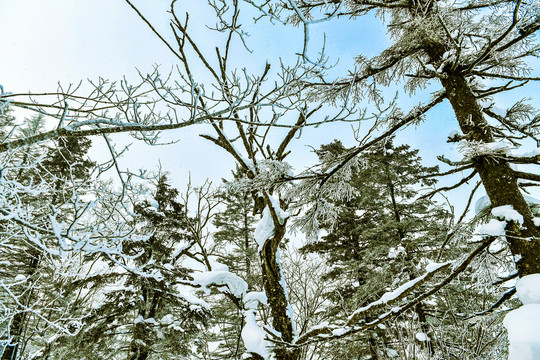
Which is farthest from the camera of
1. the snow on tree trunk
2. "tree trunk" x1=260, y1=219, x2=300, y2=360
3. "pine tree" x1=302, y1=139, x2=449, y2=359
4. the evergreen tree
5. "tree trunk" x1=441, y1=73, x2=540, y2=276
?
"pine tree" x1=302, y1=139, x2=449, y2=359

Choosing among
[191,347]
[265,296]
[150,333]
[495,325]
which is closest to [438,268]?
[495,325]

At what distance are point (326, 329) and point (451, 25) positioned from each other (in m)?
4.88

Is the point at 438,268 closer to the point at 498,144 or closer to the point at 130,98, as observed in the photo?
the point at 498,144

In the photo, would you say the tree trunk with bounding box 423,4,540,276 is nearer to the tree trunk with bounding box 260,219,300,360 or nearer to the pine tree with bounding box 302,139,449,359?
the tree trunk with bounding box 260,219,300,360

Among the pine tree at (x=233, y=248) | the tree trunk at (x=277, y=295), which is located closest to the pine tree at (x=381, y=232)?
the pine tree at (x=233, y=248)

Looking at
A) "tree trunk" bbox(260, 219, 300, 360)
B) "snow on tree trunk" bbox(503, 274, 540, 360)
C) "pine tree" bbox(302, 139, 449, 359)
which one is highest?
"pine tree" bbox(302, 139, 449, 359)

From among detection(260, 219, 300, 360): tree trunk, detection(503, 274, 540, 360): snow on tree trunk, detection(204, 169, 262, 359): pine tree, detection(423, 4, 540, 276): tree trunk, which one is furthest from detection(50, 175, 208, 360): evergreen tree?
detection(503, 274, 540, 360): snow on tree trunk

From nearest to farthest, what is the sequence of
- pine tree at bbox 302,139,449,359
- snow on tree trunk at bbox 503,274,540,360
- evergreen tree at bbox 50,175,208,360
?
snow on tree trunk at bbox 503,274,540,360 < evergreen tree at bbox 50,175,208,360 < pine tree at bbox 302,139,449,359

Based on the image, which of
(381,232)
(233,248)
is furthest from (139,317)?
(381,232)

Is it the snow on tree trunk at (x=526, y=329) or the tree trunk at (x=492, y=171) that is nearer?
the snow on tree trunk at (x=526, y=329)

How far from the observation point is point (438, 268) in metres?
2.82

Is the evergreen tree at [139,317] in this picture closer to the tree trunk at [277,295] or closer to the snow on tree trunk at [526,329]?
the tree trunk at [277,295]

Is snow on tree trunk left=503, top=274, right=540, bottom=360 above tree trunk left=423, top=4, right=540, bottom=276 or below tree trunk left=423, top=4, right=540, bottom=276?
below

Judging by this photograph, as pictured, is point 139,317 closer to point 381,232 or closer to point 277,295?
point 277,295
